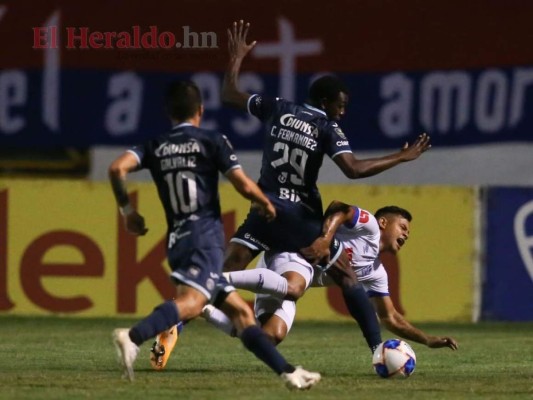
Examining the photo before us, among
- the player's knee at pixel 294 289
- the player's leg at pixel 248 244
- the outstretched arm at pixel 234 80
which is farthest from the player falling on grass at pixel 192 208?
the outstretched arm at pixel 234 80

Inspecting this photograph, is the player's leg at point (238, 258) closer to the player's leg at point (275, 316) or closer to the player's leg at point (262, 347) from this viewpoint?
the player's leg at point (275, 316)

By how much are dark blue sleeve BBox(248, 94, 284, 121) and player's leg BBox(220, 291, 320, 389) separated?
182 cm

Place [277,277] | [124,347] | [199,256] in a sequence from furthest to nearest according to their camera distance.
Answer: [277,277]
[199,256]
[124,347]

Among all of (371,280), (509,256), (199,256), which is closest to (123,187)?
(199,256)

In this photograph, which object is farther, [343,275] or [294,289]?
[343,275]

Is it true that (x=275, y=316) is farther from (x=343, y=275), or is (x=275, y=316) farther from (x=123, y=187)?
(x=123, y=187)

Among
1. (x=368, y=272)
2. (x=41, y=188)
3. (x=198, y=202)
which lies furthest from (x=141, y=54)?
(x=198, y=202)

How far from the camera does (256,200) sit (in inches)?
299

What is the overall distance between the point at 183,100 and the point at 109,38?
7.93 meters

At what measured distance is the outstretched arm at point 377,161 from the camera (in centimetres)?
852

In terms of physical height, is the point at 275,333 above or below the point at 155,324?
below

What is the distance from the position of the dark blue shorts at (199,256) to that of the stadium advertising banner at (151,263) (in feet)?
21.3

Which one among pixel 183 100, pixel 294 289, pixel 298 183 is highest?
pixel 183 100

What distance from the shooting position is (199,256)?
771 centimetres
